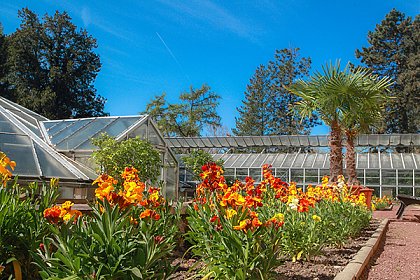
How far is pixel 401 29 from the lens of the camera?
104 ft

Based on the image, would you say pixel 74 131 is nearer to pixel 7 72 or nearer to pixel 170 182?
pixel 170 182

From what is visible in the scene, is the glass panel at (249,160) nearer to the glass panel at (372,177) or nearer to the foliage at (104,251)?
the glass panel at (372,177)

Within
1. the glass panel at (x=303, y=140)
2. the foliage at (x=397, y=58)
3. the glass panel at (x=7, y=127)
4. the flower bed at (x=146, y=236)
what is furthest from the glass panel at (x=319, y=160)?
the flower bed at (x=146, y=236)

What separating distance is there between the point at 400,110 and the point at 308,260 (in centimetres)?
2880

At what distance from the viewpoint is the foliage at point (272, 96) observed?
34875mm

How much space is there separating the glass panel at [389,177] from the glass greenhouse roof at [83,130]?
11.9 metres

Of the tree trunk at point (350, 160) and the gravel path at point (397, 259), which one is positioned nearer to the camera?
the gravel path at point (397, 259)

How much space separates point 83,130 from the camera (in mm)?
14125

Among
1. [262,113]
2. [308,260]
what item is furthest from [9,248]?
[262,113]

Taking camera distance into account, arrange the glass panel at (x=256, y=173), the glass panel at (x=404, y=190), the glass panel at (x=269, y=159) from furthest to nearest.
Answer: the glass panel at (x=269, y=159), the glass panel at (x=256, y=173), the glass panel at (x=404, y=190)

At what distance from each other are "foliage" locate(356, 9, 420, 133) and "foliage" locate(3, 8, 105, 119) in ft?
61.9

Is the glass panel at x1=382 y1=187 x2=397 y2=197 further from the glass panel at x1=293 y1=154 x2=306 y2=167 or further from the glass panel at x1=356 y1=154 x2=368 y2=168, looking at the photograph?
the glass panel at x1=293 y1=154 x2=306 y2=167

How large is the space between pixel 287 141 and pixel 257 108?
11.4 m

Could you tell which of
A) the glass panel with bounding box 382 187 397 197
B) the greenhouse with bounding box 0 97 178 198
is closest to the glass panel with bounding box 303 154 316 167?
the glass panel with bounding box 382 187 397 197
